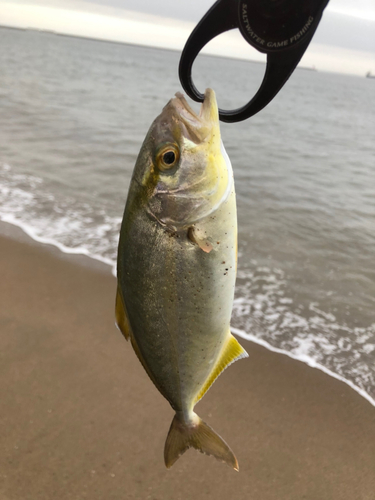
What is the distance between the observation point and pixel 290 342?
4625 mm

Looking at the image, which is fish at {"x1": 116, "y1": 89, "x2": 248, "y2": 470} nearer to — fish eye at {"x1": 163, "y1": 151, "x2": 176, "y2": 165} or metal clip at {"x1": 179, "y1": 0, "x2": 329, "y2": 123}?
fish eye at {"x1": 163, "y1": 151, "x2": 176, "y2": 165}

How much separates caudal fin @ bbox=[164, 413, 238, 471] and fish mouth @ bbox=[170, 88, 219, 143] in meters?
1.14

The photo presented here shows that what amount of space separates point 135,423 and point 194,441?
1811 millimetres

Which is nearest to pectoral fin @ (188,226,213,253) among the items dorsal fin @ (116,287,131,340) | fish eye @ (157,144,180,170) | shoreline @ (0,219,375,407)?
fish eye @ (157,144,180,170)

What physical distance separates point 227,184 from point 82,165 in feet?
31.6

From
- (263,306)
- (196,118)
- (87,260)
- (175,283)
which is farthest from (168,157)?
(87,260)

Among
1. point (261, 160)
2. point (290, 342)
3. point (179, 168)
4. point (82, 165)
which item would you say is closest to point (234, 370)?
point (290, 342)

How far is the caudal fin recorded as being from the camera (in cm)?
177

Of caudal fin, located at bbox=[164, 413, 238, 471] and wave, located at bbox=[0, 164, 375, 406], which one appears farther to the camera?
wave, located at bbox=[0, 164, 375, 406]

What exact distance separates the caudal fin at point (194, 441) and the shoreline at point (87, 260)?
8.92 ft

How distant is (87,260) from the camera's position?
5.63m

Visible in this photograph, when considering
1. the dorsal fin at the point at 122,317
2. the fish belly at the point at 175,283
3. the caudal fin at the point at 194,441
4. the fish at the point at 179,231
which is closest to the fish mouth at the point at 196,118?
the fish at the point at 179,231

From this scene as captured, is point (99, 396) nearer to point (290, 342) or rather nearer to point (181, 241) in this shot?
point (290, 342)

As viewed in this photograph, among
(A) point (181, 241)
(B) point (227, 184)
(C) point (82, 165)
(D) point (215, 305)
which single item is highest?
(B) point (227, 184)
